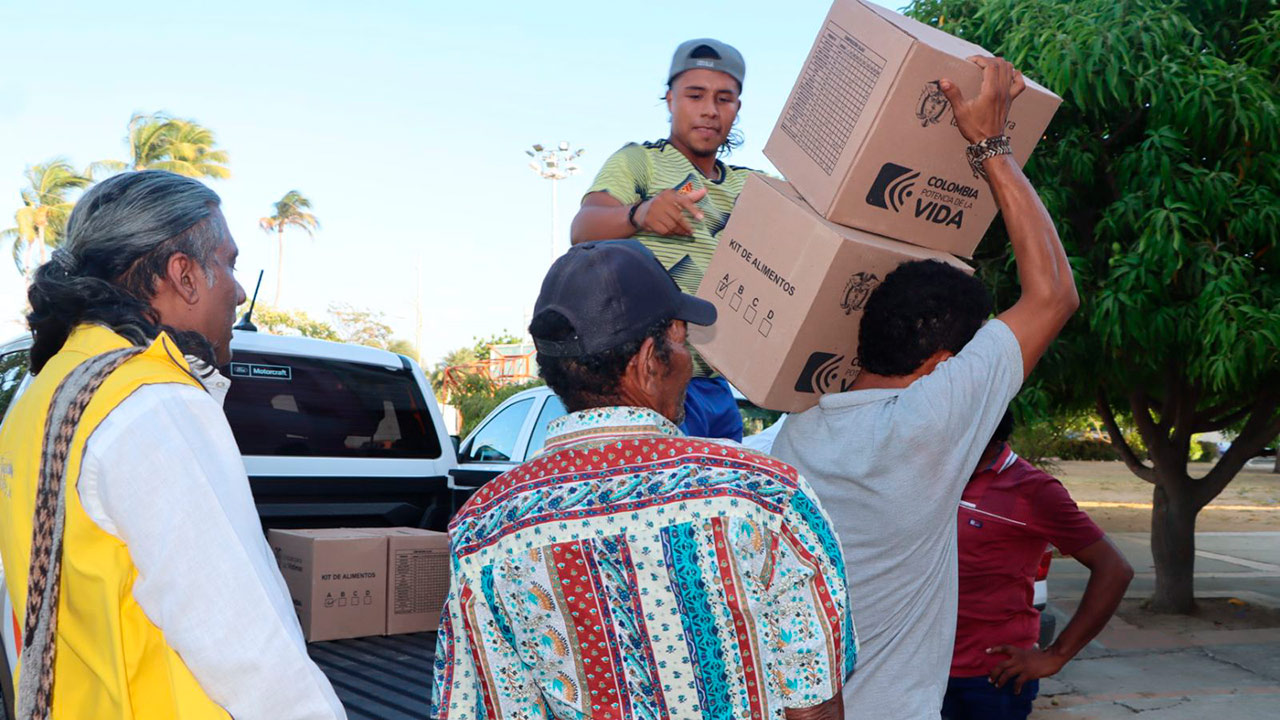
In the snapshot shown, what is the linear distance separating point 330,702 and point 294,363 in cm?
369

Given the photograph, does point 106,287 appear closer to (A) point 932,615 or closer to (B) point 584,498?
(B) point 584,498

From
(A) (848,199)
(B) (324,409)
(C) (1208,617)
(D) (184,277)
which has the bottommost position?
(C) (1208,617)

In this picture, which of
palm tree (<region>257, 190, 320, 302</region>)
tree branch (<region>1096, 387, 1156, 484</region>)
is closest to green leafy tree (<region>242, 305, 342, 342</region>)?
palm tree (<region>257, 190, 320, 302</region>)

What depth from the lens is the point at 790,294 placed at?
234 cm

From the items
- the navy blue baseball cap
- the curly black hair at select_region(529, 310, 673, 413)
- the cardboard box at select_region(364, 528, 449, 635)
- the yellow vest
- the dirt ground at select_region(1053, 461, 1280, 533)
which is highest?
the navy blue baseball cap

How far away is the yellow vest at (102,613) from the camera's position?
1515 millimetres

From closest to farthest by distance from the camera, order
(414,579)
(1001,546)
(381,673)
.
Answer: (1001,546) → (381,673) → (414,579)

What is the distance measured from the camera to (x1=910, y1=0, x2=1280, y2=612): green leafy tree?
6438 mm

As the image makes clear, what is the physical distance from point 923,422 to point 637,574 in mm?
678

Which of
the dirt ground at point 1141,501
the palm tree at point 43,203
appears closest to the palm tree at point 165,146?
the palm tree at point 43,203

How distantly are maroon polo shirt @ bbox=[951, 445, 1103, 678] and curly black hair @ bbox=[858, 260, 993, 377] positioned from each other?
1.03 meters

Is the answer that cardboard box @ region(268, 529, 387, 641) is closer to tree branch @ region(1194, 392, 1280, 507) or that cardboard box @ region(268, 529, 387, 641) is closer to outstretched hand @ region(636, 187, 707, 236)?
outstretched hand @ region(636, 187, 707, 236)

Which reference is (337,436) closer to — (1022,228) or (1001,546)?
(1001,546)

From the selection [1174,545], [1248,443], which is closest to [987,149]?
[1248,443]
